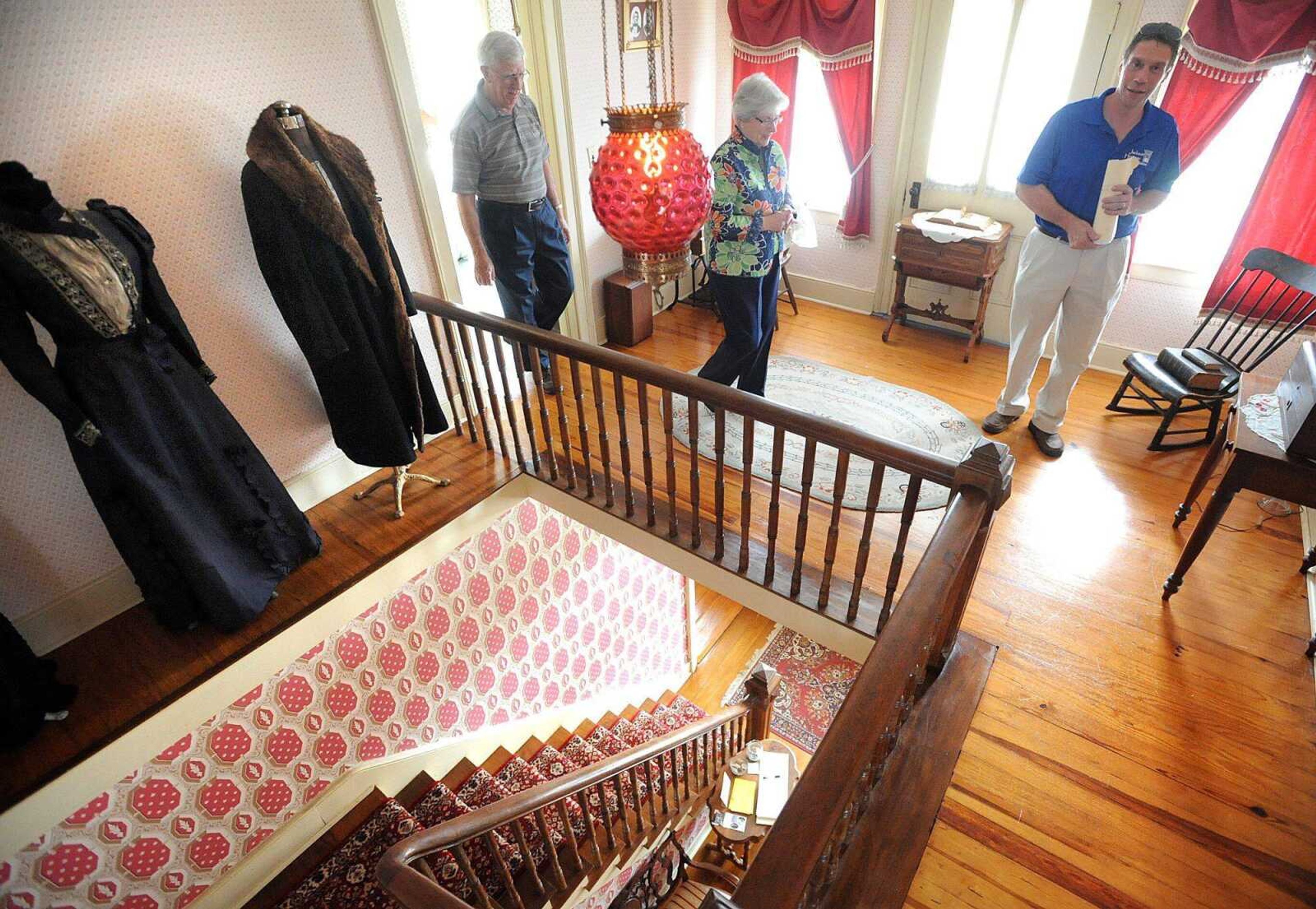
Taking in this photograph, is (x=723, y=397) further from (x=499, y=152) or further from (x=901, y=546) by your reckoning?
(x=499, y=152)

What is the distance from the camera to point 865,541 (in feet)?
6.40

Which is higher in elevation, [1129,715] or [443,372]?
[443,372]

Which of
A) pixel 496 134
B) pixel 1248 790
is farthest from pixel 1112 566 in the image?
pixel 496 134

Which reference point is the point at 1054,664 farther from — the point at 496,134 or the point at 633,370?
the point at 496,134

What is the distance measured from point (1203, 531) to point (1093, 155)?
1.43 m

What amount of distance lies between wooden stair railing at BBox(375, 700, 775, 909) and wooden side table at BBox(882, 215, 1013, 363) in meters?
2.47

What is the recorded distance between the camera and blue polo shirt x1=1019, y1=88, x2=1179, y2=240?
7.89 ft

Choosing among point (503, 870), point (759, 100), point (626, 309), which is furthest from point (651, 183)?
point (626, 309)

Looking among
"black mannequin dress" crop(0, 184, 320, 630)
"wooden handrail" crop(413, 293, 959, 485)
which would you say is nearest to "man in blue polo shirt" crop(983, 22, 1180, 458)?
"wooden handrail" crop(413, 293, 959, 485)

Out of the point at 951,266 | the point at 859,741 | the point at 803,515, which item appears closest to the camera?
the point at 859,741

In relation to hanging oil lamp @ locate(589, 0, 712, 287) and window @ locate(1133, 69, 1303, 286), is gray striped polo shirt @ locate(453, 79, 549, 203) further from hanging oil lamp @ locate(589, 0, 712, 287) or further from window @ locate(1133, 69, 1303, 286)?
window @ locate(1133, 69, 1303, 286)

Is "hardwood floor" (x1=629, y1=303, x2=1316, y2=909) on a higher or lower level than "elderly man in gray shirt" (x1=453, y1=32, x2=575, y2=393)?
lower

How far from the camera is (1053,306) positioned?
2.82 meters

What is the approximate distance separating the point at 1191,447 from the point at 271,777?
4.23m
